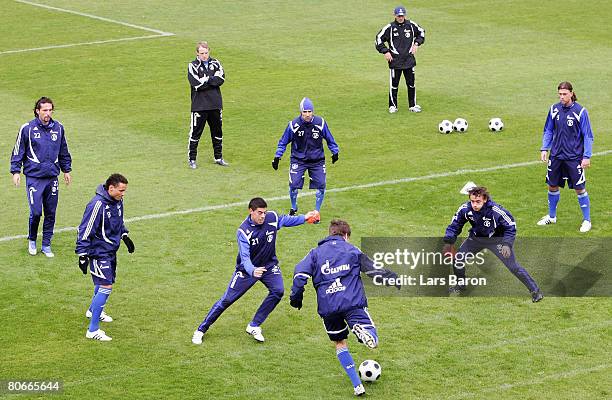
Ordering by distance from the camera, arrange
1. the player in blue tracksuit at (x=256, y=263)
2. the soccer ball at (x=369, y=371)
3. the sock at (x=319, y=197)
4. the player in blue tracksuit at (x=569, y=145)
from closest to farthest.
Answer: the soccer ball at (x=369, y=371) → the player in blue tracksuit at (x=256, y=263) → the player in blue tracksuit at (x=569, y=145) → the sock at (x=319, y=197)

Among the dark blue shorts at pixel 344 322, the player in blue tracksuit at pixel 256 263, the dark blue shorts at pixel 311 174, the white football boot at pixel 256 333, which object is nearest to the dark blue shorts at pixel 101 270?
the player in blue tracksuit at pixel 256 263

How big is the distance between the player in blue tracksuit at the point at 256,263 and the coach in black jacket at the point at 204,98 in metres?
8.81

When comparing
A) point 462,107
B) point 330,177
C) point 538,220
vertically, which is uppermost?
point 462,107

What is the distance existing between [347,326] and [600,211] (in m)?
8.24

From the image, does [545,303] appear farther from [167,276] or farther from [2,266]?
[2,266]

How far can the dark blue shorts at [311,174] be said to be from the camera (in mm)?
21047

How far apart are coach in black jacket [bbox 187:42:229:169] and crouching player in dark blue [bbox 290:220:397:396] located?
34.9 ft

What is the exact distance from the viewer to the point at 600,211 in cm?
2098

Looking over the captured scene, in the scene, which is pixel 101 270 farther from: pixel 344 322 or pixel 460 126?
pixel 460 126

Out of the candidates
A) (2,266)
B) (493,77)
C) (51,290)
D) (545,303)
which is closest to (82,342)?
(51,290)

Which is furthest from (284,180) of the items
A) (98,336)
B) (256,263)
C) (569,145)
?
(98,336)

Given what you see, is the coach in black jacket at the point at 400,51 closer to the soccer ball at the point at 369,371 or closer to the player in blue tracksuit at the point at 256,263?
the player in blue tracksuit at the point at 256,263

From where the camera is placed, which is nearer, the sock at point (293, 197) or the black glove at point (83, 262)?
the black glove at point (83, 262)

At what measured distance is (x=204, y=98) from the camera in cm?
2445
